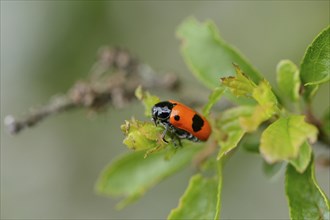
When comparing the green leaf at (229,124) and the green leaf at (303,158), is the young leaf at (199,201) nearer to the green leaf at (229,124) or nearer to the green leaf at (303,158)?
the green leaf at (229,124)

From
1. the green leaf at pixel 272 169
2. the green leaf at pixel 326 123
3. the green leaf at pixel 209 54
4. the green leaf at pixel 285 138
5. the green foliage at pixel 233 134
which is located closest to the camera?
the green leaf at pixel 285 138

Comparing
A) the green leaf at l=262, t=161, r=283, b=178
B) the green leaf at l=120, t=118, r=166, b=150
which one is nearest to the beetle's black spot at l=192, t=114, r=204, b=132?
the green leaf at l=120, t=118, r=166, b=150

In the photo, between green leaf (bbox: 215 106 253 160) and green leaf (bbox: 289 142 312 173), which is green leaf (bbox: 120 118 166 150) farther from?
green leaf (bbox: 289 142 312 173)

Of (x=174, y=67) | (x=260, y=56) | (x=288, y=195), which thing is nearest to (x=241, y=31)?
(x=260, y=56)

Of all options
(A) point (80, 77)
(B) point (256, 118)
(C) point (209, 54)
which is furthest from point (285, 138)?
(A) point (80, 77)

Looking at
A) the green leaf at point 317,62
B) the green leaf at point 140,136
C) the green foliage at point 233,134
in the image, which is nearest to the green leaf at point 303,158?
the green foliage at point 233,134

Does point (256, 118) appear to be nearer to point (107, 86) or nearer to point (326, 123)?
point (326, 123)

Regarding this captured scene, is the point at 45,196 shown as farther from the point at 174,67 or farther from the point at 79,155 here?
the point at 174,67

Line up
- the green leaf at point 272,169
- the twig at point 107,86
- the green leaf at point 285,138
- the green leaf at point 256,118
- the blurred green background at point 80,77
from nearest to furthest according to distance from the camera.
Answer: the green leaf at point 285,138
the green leaf at point 256,118
the green leaf at point 272,169
the twig at point 107,86
the blurred green background at point 80,77
